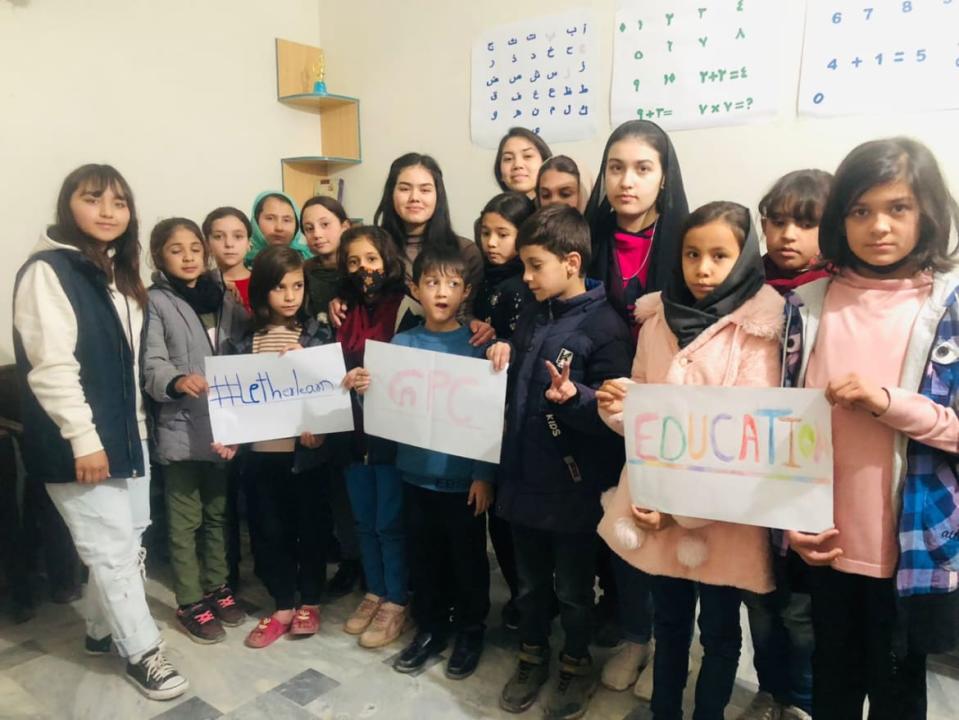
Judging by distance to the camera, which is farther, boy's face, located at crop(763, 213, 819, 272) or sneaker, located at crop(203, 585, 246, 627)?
sneaker, located at crop(203, 585, 246, 627)

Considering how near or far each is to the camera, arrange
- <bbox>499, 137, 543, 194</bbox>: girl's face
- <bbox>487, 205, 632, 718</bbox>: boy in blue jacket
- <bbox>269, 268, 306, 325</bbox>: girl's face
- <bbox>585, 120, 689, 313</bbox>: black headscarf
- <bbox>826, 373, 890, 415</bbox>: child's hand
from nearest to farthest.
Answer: <bbox>826, 373, 890, 415</bbox>: child's hand < <bbox>487, 205, 632, 718</bbox>: boy in blue jacket < <bbox>585, 120, 689, 313</bbox>: black headscarf < <bbox>269, 268, 306, 325</bbox>: girl's face < <bbox>499, 137, 543, 194</bbox>: girl's face

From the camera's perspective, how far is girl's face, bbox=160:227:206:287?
6.75 feet

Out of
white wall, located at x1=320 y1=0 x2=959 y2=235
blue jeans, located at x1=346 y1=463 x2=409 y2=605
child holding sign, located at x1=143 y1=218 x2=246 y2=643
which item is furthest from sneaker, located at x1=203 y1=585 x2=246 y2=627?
white wall, located at x1=320 y1=0 x2=959 y2=235

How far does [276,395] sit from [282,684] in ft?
2.62

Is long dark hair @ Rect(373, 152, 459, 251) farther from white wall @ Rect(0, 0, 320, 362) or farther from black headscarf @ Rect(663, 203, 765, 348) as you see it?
white wall @ Rect(0, 0, 320, 362)

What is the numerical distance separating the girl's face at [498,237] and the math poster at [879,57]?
3.88ft

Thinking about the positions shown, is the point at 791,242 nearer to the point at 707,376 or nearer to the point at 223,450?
the point at 707,376

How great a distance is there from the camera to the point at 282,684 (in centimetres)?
185

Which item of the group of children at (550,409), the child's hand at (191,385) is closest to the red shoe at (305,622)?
the group of children at (550,409)

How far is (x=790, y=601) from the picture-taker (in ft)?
4.87

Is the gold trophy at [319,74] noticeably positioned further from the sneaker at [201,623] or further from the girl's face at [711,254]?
the girl's face at [711,254]

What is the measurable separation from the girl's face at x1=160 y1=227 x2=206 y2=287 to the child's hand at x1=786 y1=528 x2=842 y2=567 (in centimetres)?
180

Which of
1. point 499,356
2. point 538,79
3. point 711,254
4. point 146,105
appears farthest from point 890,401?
point 146,105

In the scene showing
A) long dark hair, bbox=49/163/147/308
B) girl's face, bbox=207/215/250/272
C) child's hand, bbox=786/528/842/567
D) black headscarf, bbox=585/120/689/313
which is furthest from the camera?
girl's face, bbox=207/215/250/272
